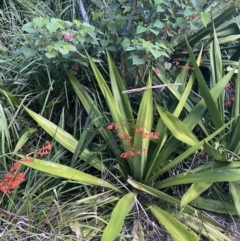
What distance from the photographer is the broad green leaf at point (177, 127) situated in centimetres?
203

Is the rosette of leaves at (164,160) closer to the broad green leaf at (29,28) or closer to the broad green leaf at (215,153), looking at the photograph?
the broad green leaf at (215,153)

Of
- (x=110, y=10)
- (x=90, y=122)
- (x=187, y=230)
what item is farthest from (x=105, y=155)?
(x=110, y=10)

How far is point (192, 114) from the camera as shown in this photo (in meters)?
2.23

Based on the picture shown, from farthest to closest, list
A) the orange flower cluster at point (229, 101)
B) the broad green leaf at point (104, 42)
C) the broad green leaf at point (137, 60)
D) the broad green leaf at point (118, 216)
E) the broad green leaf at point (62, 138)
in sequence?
the orange flower cluster at point (229, 101)
the broad green leaf at point (104, 42)
the broad green leaf at point (137, 60)
the broad green leaf at point (62, 138)
the broad green leaf at point (118, 216)

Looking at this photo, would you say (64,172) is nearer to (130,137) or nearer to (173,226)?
(130,137)

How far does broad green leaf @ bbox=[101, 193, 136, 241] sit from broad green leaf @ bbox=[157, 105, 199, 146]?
1.23 feet

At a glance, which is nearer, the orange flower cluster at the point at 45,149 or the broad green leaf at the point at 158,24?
the orange flower cluster at the point at 45,149

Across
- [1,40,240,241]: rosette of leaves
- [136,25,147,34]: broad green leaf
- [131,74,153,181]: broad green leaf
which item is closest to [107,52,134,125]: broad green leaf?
[1,40,240,241]: rosette of leaves

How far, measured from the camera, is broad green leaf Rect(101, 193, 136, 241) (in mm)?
1702

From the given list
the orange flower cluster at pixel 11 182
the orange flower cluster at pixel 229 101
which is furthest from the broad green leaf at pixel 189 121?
the orange flower cluster at pixel 11 182

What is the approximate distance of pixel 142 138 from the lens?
82.3 inches

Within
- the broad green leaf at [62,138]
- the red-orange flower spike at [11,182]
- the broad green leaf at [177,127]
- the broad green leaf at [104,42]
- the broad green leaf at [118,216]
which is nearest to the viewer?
the broad green leaf at [118,216]

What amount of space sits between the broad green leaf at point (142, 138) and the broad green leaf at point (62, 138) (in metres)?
0.19

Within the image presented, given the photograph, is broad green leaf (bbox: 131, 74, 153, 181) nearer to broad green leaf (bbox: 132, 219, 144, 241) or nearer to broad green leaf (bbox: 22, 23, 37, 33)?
broad green leaf (bbox: 132, 219, 144, 241)
